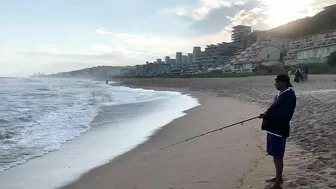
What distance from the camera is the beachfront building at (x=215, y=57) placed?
4630 inches

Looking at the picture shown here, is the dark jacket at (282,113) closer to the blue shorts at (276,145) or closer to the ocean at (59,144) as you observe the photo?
the blue shorts at (276,145)

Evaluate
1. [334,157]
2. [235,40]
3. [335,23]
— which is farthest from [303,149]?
[235,40]

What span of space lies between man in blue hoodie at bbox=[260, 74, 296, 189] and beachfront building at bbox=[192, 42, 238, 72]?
11040 cm

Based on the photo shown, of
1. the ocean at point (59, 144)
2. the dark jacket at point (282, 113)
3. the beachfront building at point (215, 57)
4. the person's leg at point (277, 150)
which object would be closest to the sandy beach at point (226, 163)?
the person's leg at point (277, 150)

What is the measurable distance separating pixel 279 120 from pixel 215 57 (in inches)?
4629

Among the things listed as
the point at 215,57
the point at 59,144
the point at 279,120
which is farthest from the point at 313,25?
the point at 279,120

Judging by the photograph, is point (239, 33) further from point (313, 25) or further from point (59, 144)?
point (59, 144)

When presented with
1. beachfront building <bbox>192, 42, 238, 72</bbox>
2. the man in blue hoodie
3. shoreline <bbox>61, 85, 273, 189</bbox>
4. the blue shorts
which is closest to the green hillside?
beachfront building <bbox>192, 42, 238, 72</bbox>

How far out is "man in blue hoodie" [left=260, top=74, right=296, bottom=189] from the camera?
3992 millimetres

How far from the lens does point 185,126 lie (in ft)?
33.8

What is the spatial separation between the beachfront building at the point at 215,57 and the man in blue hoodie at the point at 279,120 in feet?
362

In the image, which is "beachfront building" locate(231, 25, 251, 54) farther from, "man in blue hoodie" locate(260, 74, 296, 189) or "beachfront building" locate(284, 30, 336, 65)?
"man in blue hoodie" locate(260, 74, 296, 189)

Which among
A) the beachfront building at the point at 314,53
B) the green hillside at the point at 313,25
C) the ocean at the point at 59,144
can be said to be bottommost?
the ocean at the point at 59,144

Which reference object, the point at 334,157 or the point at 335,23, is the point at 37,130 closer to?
the point at 334,157
